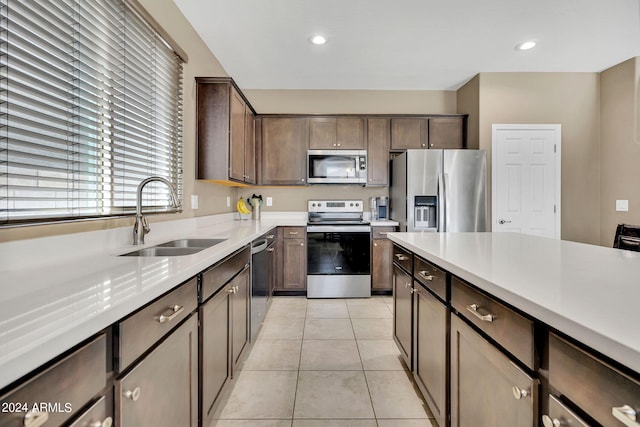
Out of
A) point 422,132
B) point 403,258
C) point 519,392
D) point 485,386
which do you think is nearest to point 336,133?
point 422,132

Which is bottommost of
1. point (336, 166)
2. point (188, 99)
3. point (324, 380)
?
point (324, 380)

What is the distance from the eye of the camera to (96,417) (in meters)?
0.66

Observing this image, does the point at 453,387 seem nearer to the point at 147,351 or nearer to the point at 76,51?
the point at 147,351

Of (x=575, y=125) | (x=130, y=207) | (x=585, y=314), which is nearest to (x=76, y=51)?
(x=130, y=207)

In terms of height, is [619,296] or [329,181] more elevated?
[329,181]

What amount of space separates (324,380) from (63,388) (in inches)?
63.1

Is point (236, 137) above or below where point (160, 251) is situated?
above

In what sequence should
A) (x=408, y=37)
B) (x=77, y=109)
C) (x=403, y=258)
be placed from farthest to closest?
(x=408, y=37) → (x=403, y=258) → (x=77, y=109)

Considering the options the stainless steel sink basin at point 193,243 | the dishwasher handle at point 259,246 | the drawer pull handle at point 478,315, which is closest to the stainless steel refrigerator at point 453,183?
the dishwasher handle at point 259,246

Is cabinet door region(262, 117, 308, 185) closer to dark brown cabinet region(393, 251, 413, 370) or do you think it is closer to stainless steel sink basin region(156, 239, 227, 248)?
stainless steel sink basin region(156, 239, 227, 248)

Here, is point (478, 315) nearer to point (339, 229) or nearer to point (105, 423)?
point (105, 423)

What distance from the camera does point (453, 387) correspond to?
119 centimetres

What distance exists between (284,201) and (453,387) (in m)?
3.25

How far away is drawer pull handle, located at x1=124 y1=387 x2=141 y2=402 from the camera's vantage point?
768 mm
